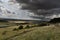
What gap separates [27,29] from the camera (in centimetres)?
331

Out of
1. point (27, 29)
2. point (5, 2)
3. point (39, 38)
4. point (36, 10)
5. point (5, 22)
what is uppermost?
point (5, 2)

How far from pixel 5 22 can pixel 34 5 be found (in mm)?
986

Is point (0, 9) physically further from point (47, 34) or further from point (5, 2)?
point (47, 34)

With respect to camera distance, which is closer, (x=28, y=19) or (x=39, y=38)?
(x=39, y=38)

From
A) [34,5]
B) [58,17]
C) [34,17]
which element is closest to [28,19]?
[34,17]

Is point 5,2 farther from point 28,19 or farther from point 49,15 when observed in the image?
point 49,15

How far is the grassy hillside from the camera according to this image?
3137 millimetres

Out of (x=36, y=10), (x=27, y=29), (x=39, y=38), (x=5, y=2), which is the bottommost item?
(x=39, y=38)

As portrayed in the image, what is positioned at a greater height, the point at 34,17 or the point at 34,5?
the point at 34,5

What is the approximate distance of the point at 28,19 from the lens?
135 inches

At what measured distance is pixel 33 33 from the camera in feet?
10.6

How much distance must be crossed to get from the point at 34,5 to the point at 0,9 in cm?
101

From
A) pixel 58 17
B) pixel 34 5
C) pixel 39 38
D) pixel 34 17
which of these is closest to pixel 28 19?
pixel 34 17

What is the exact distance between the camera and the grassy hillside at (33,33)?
3137mm
